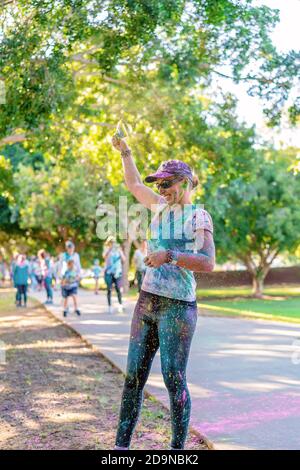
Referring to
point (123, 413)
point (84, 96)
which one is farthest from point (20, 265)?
point (123, 413)

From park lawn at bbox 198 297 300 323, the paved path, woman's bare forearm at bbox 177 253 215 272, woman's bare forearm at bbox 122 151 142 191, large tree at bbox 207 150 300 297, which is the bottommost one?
park lawn at bbox 198 297 300 323

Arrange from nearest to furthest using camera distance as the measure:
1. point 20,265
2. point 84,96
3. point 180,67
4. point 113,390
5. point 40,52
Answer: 1. point 113,390
2. point 40,52
3. point 180,67
4. point 84,96
5. point 20,265

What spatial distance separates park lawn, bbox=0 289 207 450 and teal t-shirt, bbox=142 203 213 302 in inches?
55.4

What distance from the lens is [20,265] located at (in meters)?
22.5

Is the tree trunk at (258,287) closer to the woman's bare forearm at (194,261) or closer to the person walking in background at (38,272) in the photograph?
the person walking in background at (38,272)

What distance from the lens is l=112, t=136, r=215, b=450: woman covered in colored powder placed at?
4438 mm

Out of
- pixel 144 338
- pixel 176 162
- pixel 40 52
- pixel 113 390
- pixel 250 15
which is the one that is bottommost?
pixel 113 390

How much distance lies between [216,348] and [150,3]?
4.85 metres

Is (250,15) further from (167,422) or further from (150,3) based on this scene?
(167,422)

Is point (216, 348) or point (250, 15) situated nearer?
point (216, 348)

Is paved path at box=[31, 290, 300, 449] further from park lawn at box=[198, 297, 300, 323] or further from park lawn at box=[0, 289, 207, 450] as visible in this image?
park lawn at box=[198, 297, 300, 323]

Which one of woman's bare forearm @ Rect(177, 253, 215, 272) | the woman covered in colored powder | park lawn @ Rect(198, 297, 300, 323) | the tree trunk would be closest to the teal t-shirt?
the woman covered in colored powder

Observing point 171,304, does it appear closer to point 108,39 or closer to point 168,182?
point 168,182

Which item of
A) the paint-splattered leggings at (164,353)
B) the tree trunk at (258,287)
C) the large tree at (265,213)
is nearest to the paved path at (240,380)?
the paint-splattered leggings at (164,353)
